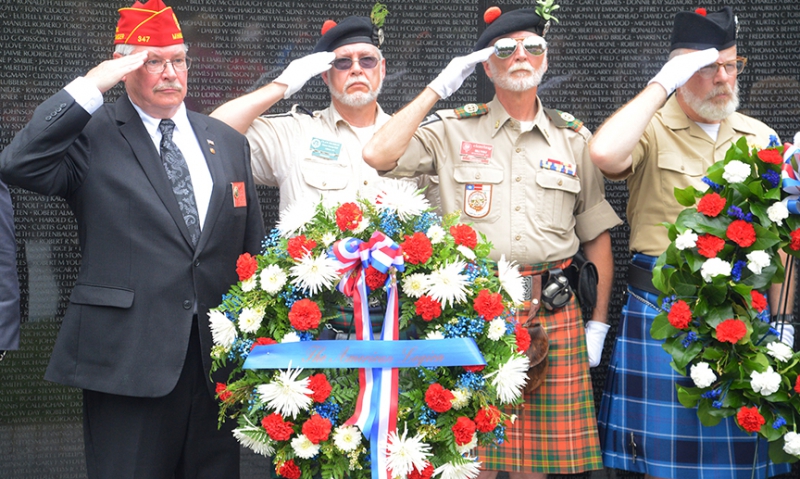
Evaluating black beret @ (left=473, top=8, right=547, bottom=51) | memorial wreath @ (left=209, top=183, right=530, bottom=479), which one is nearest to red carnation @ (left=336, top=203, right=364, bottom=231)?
memorial wreath @ (left=209, top=183, right=530, bottom=479)

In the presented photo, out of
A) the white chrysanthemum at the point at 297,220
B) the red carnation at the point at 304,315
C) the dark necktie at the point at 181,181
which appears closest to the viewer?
the red carnation at the point at 304,315

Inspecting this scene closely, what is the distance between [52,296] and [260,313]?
240 cm

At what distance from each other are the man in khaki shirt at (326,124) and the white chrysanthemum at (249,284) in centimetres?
109

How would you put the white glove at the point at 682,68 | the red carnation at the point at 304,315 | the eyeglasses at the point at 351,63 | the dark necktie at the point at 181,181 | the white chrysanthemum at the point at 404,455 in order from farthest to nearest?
1. the eyeglasses at the point at 351,63
2. the white glove at the point at 682,68
3. the dark necktie at the point at 181,181
4. the red carnation at the point at 304,315
5. the white chrysanthemum at the point at 404,455

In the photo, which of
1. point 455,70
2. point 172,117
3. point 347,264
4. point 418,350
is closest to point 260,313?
point 347,264

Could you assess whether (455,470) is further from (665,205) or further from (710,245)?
(665,205)

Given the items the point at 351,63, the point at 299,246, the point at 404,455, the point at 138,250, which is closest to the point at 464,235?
the point at 299,246

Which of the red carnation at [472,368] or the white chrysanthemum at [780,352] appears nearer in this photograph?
the red carnation at [472,368]

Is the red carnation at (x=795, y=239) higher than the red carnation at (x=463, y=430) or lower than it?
higher

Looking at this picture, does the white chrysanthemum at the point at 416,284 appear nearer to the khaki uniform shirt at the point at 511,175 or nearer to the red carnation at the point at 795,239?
the khaki uniform shirt at the point at 511,175

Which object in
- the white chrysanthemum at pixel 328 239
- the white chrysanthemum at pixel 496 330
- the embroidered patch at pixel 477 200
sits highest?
the embroidered patch at pixel 477 200

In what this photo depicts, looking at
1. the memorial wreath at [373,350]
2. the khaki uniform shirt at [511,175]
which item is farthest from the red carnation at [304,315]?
the khaki uniform shirt at [511,175]

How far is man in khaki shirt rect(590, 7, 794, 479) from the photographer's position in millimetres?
3697

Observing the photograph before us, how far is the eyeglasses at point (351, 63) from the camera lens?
4.03 metres
